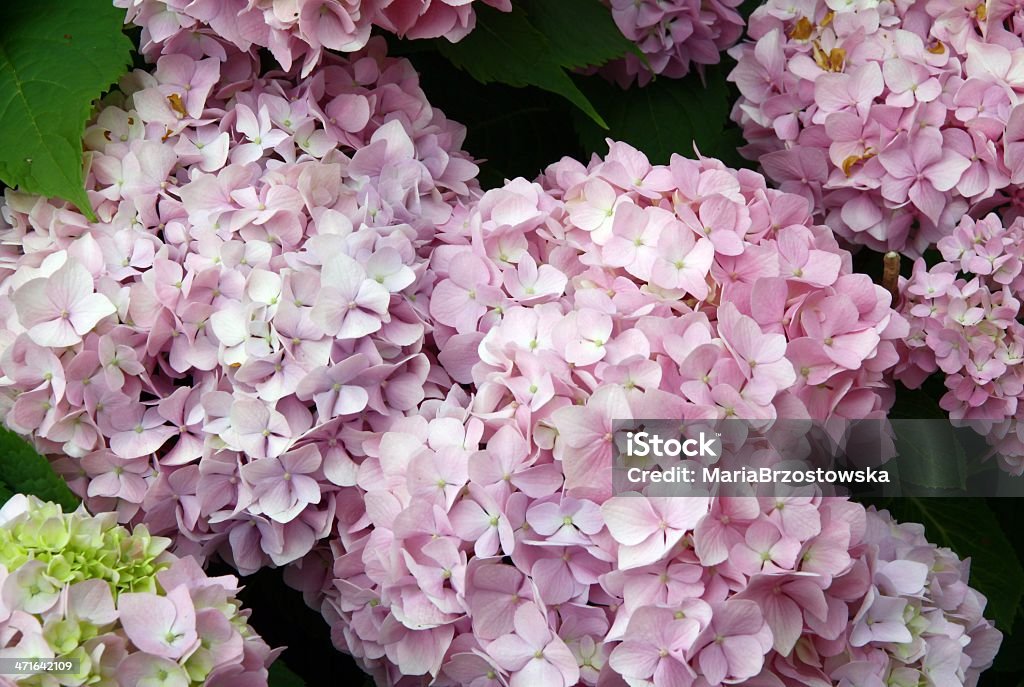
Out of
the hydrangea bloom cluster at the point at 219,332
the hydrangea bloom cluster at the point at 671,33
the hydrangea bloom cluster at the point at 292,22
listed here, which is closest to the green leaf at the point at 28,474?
the hydrangea bloom cluster at the point at 219,332

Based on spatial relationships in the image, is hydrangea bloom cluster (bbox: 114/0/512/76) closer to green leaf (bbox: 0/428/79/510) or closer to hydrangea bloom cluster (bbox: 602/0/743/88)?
hydrangea bloom cluster (bbox: 602/0/743/88)

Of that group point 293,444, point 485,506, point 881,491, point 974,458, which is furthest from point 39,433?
point 974,458

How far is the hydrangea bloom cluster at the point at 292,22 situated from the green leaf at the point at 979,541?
0.48 metres

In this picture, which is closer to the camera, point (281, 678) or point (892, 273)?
point (281, 678)

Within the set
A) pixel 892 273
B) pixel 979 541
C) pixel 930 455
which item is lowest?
pixel 979 541

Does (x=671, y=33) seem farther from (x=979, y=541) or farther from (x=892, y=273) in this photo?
(x=979, y=541)

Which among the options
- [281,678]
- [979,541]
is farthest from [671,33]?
[281,678]

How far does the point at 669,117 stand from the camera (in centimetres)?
90

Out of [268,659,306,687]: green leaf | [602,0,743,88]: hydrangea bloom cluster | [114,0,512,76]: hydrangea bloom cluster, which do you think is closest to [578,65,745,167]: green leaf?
[602,0,743,88]: hydrangea bloom cluster

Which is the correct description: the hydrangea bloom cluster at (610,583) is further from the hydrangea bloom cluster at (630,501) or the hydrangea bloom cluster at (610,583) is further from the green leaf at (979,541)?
the green leaf at (979,541)

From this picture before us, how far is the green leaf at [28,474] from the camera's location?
616 millimetres

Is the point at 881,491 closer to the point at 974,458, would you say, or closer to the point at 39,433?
the point at 974,458

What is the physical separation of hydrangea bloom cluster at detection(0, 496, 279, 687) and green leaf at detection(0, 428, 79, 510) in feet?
0.15

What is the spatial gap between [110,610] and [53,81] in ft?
1.18
